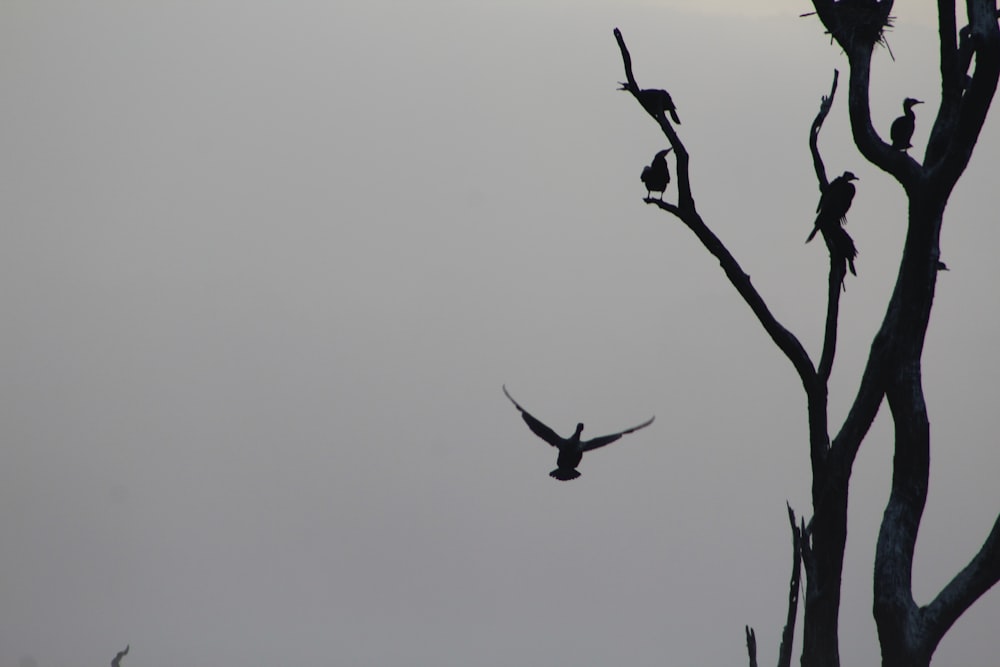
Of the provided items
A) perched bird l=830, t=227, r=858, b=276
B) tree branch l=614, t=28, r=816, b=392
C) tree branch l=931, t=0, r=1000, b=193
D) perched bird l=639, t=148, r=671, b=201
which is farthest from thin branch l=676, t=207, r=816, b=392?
perched bird l=639, t=148, r=671, b=201

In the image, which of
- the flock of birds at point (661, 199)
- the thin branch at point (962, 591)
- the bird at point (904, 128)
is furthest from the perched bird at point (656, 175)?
the thin branch at point (962, 591)

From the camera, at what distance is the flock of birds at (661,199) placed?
9211 millimetres

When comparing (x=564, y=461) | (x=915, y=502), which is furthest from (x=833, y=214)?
(x=564, y=461)

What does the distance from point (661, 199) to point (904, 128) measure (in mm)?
3061

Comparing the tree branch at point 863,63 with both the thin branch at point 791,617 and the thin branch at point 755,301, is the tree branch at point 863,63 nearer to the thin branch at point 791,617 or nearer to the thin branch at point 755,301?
the thin branch at point 755,301

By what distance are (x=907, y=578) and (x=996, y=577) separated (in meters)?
0.60

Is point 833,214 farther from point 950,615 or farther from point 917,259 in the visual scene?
point 950,615

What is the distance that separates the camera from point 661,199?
10.1 meters

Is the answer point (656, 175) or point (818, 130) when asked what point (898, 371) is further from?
point (656, 175)

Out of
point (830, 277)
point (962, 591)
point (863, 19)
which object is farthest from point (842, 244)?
point (962, 591)

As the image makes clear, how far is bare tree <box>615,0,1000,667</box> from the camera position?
26.1ft

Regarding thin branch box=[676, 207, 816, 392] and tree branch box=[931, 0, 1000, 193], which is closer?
tree branch box=[931, 0, 1000, 193]

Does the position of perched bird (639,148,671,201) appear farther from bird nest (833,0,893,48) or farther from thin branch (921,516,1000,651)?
thin branch (921,516,1000,651)

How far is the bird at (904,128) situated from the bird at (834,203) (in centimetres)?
206
